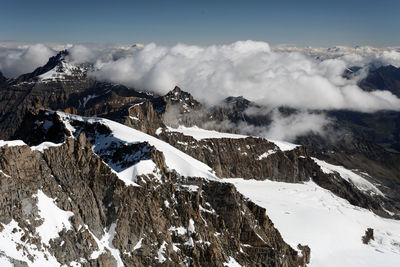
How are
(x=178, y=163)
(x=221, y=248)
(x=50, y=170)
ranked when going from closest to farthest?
1. (x=50, y=170)
2. (x=221, y=248)
3. (x=178, y=163)

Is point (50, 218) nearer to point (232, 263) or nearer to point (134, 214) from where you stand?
point (134, 214)

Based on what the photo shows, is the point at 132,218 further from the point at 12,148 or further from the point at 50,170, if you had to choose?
the point at 12,148

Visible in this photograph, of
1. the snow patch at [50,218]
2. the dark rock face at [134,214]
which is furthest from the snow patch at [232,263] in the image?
the snow patch at [50,218]

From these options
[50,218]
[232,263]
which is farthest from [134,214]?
[232,263]

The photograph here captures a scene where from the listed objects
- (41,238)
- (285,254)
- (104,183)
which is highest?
(104,183)

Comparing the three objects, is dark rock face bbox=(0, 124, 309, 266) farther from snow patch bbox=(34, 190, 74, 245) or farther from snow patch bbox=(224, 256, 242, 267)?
snow patch bbox=(224, 256, 242, 267)

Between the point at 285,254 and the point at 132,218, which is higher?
the point at 132,218

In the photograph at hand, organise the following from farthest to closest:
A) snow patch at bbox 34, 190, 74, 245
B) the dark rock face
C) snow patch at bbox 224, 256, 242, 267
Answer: snow patch at bbox 224, 256, 242, 267 → the dark rock face → snow patch at bbox 34, 190, 74, 245

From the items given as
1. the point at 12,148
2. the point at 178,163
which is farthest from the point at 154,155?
the point at 12,148

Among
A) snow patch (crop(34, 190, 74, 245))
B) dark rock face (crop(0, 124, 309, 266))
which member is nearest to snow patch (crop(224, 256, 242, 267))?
dark rock face (crop(0, 124, 309, 266))
